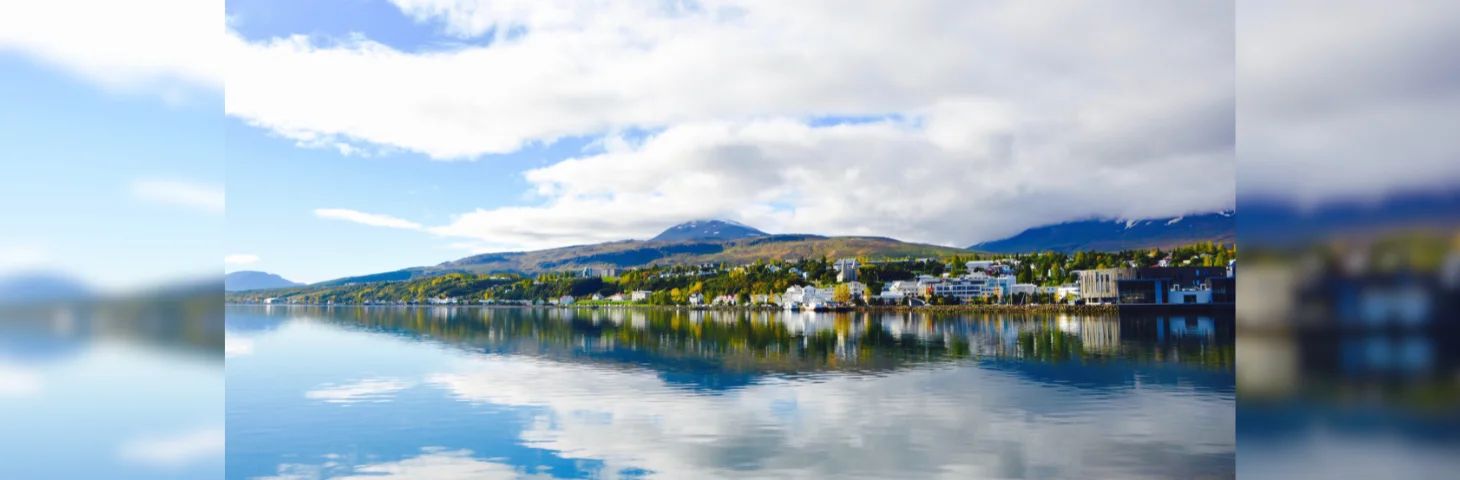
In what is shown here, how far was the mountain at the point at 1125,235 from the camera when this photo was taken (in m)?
140

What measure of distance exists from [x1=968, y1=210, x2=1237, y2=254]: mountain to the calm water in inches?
4921

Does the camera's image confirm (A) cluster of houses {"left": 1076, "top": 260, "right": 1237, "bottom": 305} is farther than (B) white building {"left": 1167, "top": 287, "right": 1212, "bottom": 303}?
No

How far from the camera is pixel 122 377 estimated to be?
3379 mm

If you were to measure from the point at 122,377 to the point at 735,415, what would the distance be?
25.7 feet

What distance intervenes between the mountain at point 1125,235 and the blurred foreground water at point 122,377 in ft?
456

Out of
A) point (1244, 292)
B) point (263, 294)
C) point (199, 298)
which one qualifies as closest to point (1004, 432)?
point (1244, 292)

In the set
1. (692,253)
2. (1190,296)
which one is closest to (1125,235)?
(692,253)

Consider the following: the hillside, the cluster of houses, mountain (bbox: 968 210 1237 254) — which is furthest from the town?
mountain (bbox: 968 210 1237 254)

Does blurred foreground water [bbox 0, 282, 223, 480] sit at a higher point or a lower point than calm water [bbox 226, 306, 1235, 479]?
higher

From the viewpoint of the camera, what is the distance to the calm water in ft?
25.1

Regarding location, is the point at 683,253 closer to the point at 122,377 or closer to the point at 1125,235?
the point at 1125,235

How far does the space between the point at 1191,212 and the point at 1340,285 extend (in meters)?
182

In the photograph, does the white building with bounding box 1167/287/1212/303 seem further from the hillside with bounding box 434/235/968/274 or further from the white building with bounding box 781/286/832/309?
the hillside with bounding box 434/235/968/274

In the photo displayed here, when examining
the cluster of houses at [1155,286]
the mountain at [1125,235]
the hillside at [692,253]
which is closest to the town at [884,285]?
the cluster of houses at [1155,286]
